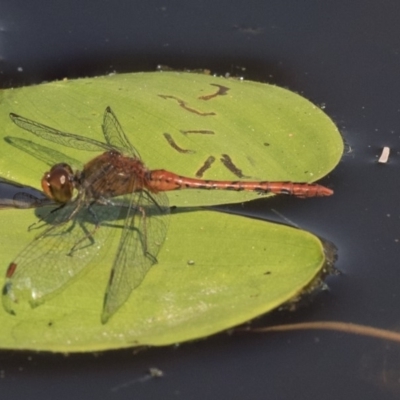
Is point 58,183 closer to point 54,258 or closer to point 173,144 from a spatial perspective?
point 54,258

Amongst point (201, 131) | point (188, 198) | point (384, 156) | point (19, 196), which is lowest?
point (19, 196)

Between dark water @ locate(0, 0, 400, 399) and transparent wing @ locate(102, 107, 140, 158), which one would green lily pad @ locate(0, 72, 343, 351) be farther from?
dark water @ locate(0, 0, 400, 399)

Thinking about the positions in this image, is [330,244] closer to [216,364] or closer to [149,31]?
[216,364]

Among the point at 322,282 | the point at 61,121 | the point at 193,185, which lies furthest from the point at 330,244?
the point at 61,121

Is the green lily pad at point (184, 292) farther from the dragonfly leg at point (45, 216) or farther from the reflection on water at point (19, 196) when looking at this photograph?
the reflection on water at point (19, 196)

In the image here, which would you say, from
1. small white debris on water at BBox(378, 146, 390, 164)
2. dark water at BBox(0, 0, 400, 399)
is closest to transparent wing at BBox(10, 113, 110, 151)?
dark water at BBox(0, 0, 400, 399)

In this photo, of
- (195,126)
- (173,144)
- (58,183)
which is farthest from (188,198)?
(58,183)
